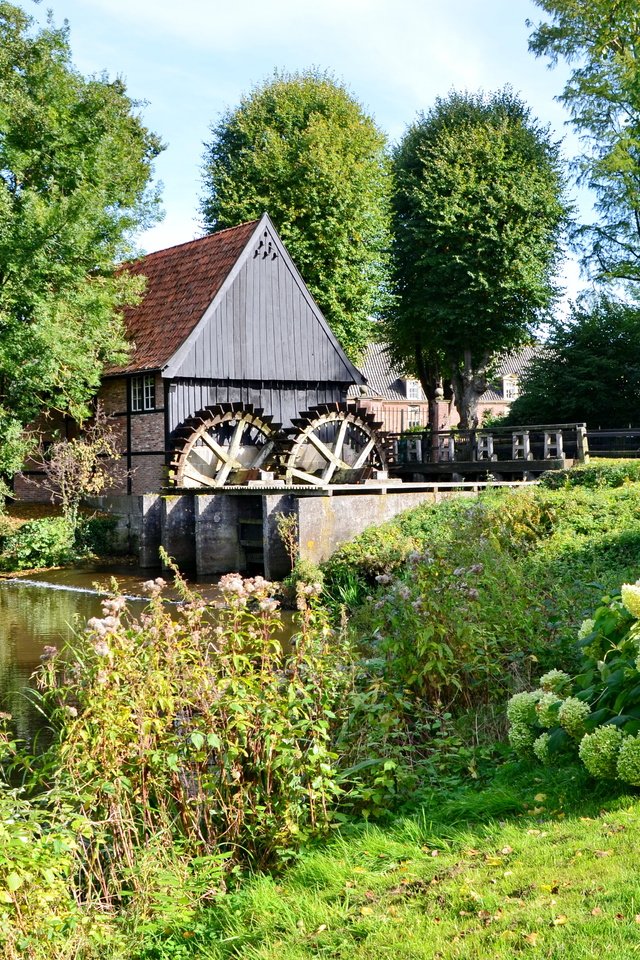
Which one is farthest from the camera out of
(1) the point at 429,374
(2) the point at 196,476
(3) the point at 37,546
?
(1) the point at 429,374

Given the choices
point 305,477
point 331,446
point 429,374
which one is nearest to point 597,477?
point 305,477

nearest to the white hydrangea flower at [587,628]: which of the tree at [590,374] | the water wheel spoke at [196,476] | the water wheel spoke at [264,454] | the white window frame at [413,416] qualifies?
the water wheel spoke at [196,476]

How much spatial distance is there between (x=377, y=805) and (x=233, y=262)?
19350 mm

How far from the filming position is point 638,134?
81.8 feet

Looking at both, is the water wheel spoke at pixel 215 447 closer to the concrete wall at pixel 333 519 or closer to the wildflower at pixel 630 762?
the concrete wall at pixel 333 519

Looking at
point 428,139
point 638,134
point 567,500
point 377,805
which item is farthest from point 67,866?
point 428,139

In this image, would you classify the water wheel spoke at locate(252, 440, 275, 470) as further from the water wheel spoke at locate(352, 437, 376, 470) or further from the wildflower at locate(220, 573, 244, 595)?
the wildflower at locate(220, 573, 244, 595)

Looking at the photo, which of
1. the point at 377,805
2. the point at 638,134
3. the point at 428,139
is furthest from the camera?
the point at 428,139

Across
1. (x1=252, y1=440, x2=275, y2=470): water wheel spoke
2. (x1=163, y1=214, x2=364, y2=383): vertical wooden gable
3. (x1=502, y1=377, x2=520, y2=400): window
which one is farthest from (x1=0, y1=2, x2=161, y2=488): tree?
(x1=502, y1=377, x2=520, y2=400): window

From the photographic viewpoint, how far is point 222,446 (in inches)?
891

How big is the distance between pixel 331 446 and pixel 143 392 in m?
4.79

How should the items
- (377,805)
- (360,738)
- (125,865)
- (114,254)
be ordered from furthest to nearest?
(114,254)
(360,738)
(377,805)
(125,865)

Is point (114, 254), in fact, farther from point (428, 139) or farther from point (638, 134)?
point (428, 139)

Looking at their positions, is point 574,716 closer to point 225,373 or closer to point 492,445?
point 225,373
